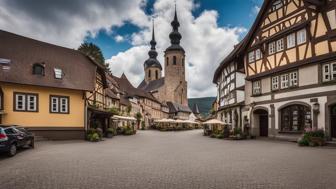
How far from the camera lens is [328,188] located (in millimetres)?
6719

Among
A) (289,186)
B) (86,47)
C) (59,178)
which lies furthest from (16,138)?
(86,47)

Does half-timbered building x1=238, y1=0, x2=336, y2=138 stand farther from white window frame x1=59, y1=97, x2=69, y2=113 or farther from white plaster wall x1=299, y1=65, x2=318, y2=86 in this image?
white window frame x1=59, y1=97, x2=69, y2=113

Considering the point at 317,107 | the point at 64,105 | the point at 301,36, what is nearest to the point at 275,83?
the point at 301,36

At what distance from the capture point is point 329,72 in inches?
712

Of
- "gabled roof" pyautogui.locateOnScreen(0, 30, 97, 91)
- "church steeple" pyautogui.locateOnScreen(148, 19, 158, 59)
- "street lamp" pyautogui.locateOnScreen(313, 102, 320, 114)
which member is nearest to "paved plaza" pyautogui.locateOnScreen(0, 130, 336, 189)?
"street lamp" pyautogui.locateOnScreen(313, 102, 320, 114)

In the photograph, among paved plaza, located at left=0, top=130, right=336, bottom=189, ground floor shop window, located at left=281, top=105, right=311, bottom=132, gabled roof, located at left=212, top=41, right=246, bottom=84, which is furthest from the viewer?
gabled roof, located at left=212, top=41, right=246, bottom=84

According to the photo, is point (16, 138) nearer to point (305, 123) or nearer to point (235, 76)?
point (305, 123)

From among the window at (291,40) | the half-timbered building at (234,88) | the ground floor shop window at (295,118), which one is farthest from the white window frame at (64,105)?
the window at (291,40)

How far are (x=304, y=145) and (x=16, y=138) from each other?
674 inches

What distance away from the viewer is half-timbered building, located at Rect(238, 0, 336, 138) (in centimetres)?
1816

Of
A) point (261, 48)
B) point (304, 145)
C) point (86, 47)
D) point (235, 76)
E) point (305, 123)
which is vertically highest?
point (86, 47)

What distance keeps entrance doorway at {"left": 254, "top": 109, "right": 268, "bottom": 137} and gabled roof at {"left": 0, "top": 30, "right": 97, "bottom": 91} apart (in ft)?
52.4

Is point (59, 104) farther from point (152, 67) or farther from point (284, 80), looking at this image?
point (152, 67)

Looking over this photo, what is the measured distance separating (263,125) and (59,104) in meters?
19.1
